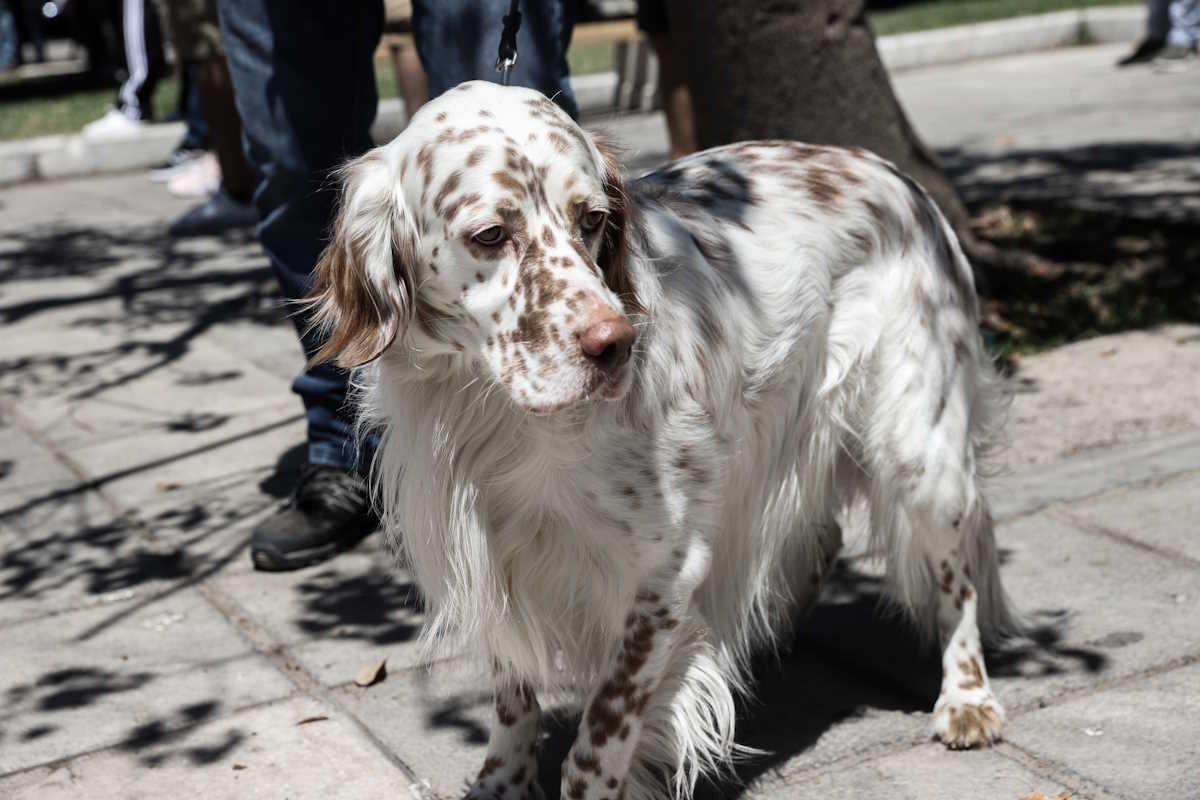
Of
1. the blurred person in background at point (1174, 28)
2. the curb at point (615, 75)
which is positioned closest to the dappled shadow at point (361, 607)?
the curb at point (615, 75)

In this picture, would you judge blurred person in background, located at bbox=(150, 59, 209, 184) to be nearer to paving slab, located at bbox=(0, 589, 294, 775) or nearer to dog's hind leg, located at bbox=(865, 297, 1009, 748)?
paving slab, located at bbox=(0, 589, 294, 775)

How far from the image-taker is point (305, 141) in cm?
393

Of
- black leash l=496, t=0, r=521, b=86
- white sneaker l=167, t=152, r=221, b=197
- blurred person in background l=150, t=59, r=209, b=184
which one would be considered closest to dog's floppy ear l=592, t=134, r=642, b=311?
black leash l=496, t=0, r=521, b=86

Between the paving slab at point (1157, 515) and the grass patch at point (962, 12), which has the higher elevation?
the paving slab at point (1157, 515)

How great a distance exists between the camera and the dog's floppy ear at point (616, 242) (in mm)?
2592

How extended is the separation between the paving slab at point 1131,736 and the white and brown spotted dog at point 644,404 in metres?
0.16

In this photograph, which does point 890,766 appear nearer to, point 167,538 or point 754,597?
point 754,597

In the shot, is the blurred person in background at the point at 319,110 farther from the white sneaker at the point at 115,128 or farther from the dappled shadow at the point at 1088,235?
the white sneaker at the point at 115,128

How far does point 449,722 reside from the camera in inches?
131

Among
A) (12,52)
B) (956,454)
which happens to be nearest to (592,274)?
(956,454)

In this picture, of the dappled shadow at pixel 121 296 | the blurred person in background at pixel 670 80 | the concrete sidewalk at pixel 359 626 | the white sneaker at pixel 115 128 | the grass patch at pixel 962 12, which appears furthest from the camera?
the grass patch at pixel 962 12

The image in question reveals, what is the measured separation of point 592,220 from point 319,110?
1.64m

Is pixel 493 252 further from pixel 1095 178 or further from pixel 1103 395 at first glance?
pixel 1095 178

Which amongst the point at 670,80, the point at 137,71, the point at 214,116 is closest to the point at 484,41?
the point at 670,80
